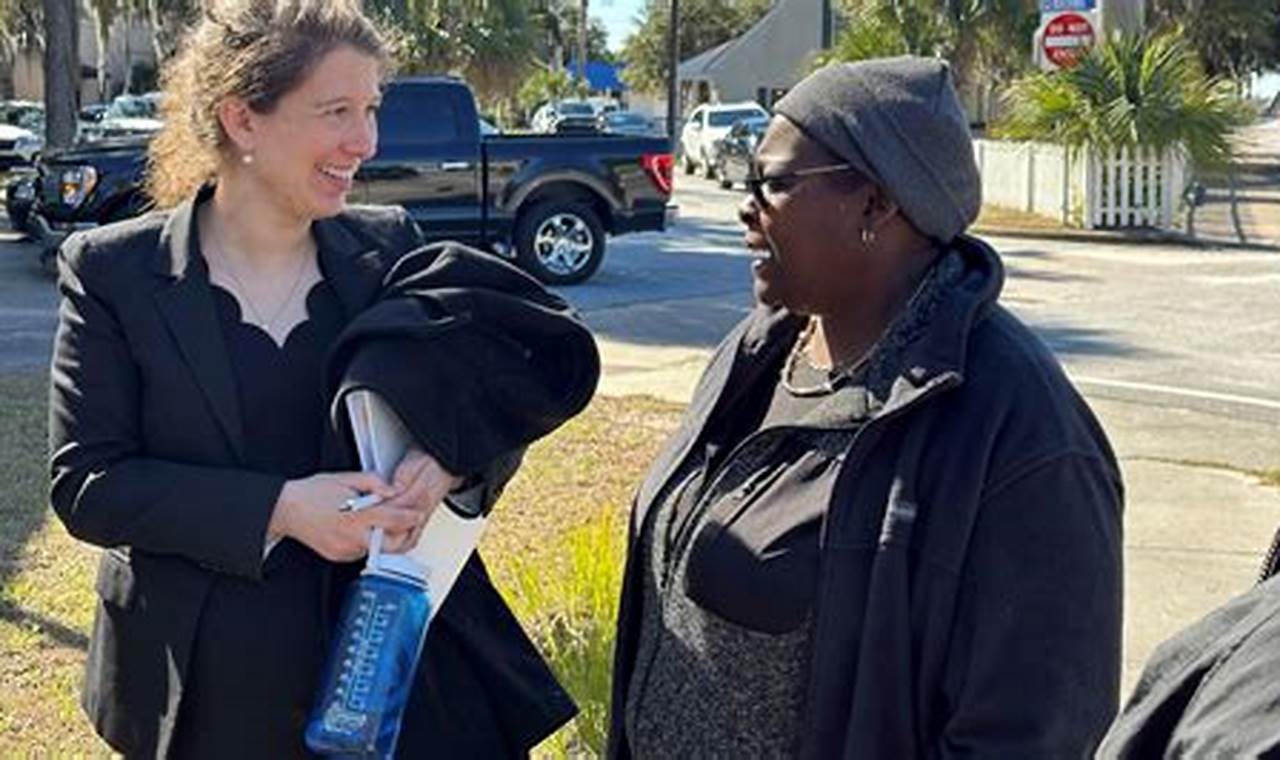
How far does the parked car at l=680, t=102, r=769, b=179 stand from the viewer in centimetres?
3703

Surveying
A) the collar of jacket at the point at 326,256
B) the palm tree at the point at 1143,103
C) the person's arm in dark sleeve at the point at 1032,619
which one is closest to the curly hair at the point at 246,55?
the collar of jacket at the point at 326,256

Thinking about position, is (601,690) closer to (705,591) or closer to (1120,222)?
(705,591)

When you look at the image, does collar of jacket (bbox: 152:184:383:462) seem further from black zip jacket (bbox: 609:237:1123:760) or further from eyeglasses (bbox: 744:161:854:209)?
black zip jacket (bbox: 609:237:1123:760)

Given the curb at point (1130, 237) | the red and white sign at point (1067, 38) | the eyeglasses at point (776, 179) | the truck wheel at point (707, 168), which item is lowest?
the curb at point (1130, 237)

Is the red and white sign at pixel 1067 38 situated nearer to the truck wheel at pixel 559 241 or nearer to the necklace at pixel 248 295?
the truck wheel at pixel 559 241

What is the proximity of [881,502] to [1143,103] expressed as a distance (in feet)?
70.6

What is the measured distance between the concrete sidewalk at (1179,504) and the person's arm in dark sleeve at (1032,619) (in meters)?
3.01

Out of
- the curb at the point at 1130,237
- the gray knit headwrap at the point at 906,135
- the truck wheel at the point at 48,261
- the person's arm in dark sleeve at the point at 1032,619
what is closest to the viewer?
the person's arm in dark sleeve at the point at 1032,619

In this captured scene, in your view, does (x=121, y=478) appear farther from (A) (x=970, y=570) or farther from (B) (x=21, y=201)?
(B) (x=21, y=201)

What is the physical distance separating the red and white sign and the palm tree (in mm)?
208

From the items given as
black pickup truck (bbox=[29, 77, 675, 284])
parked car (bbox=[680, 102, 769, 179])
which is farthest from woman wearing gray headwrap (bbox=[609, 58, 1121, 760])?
parked car (bbox=[680, 102, 769, 179])

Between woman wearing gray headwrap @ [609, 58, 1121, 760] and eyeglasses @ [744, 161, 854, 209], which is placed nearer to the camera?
woman wearing gray headwrap @ [609, 58, 1121, 760]

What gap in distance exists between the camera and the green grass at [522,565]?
4.64 metres

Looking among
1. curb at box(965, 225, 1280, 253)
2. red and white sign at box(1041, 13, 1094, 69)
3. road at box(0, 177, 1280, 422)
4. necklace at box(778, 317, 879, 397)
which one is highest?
red and white sign at box(1041, 13, 1094, 69)
